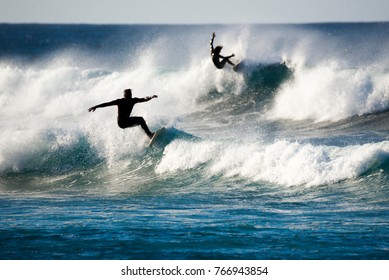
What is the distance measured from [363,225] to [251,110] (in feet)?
34.7

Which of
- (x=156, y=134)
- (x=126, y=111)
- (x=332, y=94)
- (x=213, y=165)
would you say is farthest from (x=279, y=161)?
(x=332, y=94)

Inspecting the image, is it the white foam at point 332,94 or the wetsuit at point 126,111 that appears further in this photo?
the white foam at point 332,94

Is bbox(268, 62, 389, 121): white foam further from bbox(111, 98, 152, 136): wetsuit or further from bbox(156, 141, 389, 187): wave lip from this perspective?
bbox(111, 98, 152, 136): wetsuit

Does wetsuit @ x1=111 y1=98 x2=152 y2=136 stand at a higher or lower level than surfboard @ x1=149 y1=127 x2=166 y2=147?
higher

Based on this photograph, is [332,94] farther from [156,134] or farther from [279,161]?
[279,161]

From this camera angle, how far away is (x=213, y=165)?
12445mm

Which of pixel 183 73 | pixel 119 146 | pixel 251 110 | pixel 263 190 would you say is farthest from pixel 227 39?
pixel 263 190

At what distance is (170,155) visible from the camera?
1309 centimetres

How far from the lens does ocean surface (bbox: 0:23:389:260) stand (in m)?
7.72

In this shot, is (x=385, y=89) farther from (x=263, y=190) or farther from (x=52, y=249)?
(x=52, y=249)

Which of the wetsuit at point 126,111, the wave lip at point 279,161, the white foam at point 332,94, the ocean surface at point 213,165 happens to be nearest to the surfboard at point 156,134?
the ocean surface at point 213,165

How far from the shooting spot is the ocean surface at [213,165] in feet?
25.3

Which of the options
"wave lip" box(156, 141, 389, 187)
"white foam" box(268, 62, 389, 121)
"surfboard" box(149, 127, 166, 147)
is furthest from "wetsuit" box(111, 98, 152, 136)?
"white foam" box(268, 62, 389, 121)

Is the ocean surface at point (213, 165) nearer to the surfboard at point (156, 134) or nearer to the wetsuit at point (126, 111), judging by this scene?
the surfboard at point (156, 134)
